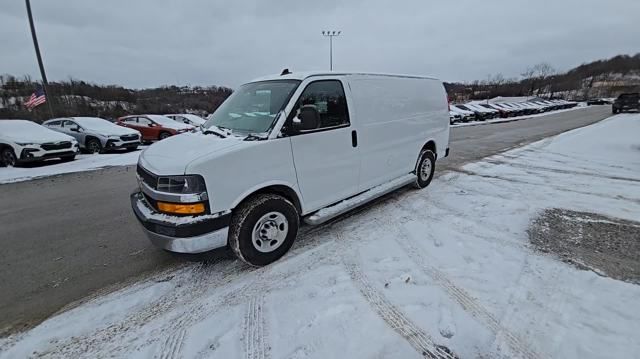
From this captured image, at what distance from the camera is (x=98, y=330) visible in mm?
2459

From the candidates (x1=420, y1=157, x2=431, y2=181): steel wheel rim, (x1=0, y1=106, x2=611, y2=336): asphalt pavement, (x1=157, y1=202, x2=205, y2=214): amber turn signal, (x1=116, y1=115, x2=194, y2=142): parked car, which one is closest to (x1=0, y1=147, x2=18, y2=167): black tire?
(x1=0, y1=106, x2=611, y2=336): asphalt pavement

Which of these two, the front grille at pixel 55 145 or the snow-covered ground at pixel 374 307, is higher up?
the front grille at pixel 55 145

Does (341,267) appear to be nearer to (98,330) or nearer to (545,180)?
(98,330)

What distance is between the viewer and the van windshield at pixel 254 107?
3.33m

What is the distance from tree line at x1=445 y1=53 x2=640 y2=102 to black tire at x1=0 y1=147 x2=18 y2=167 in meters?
93.0

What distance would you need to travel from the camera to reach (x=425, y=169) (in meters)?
5.99

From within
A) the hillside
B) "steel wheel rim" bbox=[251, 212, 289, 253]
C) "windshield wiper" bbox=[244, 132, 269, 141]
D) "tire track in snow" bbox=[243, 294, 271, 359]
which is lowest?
"tire track in snow" bbox=[243, 294, 271, 359]

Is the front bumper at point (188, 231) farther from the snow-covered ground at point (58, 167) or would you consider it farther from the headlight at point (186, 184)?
the snow-covered ground at point (58, 167)

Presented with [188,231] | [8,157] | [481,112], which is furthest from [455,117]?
[8,157]

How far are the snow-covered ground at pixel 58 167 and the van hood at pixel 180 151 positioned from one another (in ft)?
25.2

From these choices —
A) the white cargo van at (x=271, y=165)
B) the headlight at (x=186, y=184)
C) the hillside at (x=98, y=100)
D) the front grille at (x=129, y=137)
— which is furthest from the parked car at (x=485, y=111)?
the headlight at (x=186, y=184)

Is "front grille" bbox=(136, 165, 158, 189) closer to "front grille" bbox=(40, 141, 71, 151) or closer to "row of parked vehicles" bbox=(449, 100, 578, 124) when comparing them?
"front grille" bbox=(40, 141, 71, 151)

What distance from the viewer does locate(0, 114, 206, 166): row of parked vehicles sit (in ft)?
31.4

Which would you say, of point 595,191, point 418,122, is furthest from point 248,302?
point 595,191
